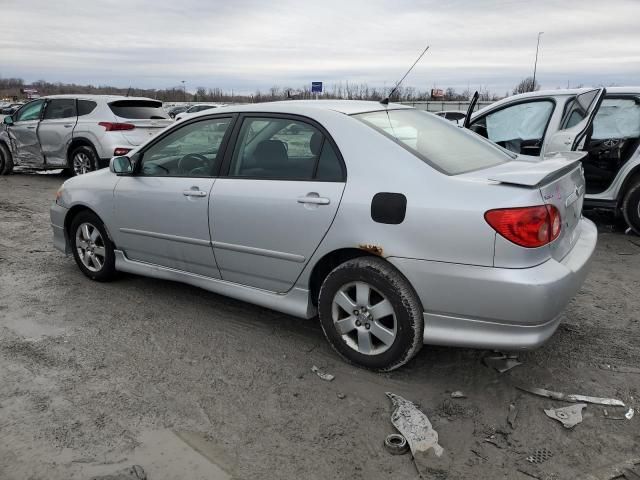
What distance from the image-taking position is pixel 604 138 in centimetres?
649

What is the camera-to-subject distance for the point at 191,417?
2836mm

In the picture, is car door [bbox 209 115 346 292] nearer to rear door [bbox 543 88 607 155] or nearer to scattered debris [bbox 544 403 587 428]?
scattered debris [bbox 544 403 587 428]

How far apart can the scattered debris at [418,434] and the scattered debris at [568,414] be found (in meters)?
0.67

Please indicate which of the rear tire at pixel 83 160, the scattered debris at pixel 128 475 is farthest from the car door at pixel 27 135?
the scattered debris at pixel 128 475

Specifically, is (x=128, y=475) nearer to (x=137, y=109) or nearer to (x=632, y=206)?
(x=632, y=206)

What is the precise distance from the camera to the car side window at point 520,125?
21.8ft

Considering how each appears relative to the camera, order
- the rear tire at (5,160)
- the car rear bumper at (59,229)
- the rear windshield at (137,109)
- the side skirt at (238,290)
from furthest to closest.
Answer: the rear tire at (5,160), the rear windshield at (137,109), the car rear bumper at (59,229), the side skirt at (238,290)

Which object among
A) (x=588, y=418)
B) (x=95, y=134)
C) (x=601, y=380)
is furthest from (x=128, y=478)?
(x=95, y=134)

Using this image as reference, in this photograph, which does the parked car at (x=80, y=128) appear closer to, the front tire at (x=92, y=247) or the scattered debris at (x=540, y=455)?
the front tire at (x=92, y=247)

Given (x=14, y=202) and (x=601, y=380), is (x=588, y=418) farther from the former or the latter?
(x=14, y=202)

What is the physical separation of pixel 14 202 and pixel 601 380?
28.9 ft

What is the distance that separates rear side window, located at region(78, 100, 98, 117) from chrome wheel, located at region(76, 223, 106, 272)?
625 centimetres

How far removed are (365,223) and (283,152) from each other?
0.90 metres

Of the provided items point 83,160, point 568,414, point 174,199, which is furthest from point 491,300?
point 83,160
